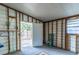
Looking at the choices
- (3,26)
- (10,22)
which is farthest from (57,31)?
(3,26)

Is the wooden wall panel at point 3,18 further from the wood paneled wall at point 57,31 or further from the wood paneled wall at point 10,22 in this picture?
the wood paneled wall at point 57,31

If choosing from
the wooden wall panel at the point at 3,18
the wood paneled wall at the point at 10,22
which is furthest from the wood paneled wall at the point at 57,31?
the wooden wall panel at the point at 3,18

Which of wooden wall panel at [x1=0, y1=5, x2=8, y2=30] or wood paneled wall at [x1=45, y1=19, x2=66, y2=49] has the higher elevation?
wooden wall panel at [x1=0, y1=5, x2=8, y2=30]

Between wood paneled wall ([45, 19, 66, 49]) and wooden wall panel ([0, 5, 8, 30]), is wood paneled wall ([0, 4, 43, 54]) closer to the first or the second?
wooden wall panel ([0, 5, 8, 30])

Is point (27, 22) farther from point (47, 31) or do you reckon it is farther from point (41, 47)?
point (41, 47)

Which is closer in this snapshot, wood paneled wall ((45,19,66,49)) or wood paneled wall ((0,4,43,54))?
wood paneled wall ((0,4,43,54))

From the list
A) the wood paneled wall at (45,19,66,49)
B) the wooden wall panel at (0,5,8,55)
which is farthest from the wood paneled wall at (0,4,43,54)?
the wood paneled wall at (45,19,66,49)

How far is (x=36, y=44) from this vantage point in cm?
208

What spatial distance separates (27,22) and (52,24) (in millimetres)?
547

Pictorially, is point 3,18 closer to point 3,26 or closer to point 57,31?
point 3,26

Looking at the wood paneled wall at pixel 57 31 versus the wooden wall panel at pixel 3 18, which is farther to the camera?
the wood paneled wall at pixel 57 31

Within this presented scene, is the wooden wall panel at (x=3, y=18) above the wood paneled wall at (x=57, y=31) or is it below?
above

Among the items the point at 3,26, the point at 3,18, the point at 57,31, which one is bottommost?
the point at 57,31

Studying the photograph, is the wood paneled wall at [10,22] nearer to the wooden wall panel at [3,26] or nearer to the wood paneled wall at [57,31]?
the wooden wall panel at [3,26]
